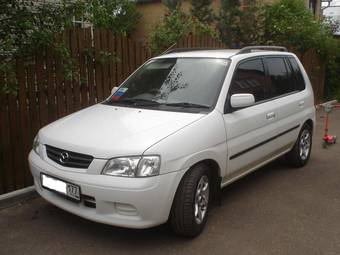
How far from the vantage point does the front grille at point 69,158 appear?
3.59m

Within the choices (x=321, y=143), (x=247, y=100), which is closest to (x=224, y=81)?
(x=247, y=100)

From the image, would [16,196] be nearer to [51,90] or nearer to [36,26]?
[51,90]

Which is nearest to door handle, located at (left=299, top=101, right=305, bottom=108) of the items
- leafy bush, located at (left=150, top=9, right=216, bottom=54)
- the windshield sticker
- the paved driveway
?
the paved driveway

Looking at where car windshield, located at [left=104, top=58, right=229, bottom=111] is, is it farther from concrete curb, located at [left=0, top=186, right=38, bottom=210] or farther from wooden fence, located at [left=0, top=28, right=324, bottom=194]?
concrete curb, located at [left=0, top=186, right=38, bottom=210]

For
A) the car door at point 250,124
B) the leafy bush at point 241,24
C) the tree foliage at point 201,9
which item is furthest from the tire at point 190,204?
the tree foliage at point 201,9

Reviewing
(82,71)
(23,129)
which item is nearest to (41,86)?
(23,129)

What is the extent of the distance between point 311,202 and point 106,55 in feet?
11.0

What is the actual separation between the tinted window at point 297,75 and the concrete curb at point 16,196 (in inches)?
152

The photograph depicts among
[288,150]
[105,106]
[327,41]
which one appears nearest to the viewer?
[105,106]

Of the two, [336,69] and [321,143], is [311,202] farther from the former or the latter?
[336,69]

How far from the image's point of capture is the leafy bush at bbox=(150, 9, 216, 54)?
842cm

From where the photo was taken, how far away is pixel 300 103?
5.85 metres

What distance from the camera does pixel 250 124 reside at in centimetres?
460

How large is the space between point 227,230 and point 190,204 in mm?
648
